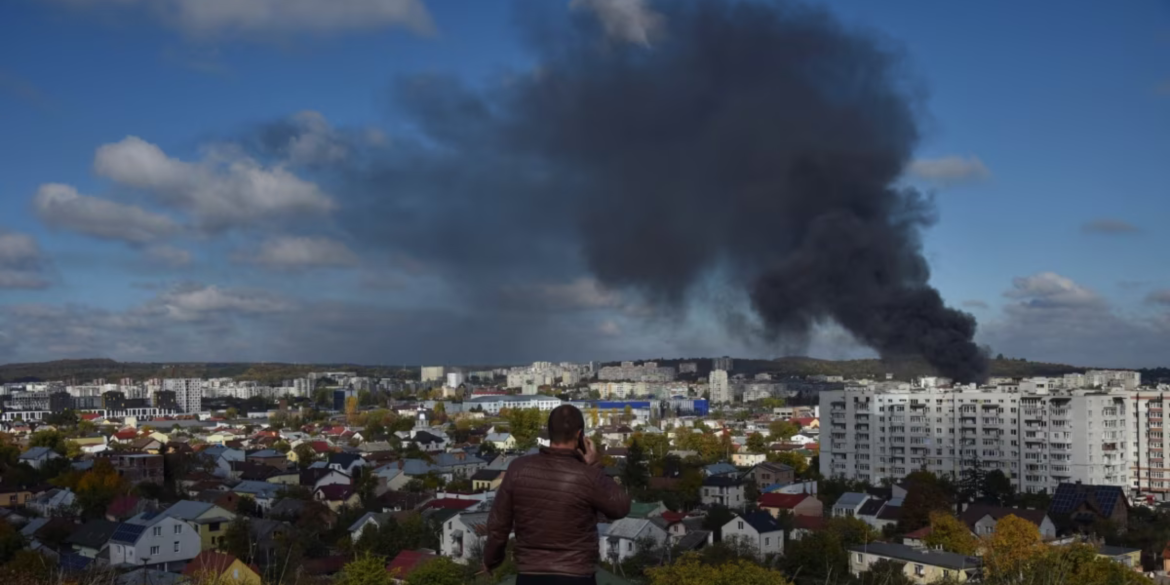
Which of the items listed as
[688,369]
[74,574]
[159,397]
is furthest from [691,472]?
[688,369]

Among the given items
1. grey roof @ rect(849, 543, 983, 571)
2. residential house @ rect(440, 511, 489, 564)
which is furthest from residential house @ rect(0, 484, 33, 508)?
grey roof @ rect(849, 543, 983, 571)

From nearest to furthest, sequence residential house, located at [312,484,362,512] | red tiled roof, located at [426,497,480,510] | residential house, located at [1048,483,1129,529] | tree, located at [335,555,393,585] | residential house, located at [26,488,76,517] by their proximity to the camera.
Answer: tree, located at [335,555,393,585]
residential house, located at [1048,483,1129,529]
red tiled roof, located at [426,497,480,510]
residential house, located at [26,488,76,517]
residential house, located at [312,484,362,512]

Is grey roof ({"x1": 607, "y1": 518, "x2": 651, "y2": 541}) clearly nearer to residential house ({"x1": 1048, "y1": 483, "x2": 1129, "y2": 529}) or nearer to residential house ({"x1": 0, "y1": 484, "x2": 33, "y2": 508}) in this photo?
residential house ({"x1": 1048, "y1": 483, "x2": 1129, "y2": 529})

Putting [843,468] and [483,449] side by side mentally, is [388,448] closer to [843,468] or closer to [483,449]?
[483,449]

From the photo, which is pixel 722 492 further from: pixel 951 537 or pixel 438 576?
pixel 438 576

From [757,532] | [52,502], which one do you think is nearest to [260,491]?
[52,502]

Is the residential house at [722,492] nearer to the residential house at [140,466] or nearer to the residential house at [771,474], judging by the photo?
the residential house at [771,474]

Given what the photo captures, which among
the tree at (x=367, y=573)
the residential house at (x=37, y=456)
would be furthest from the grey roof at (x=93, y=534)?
the residential house at (x=37, y=456)
